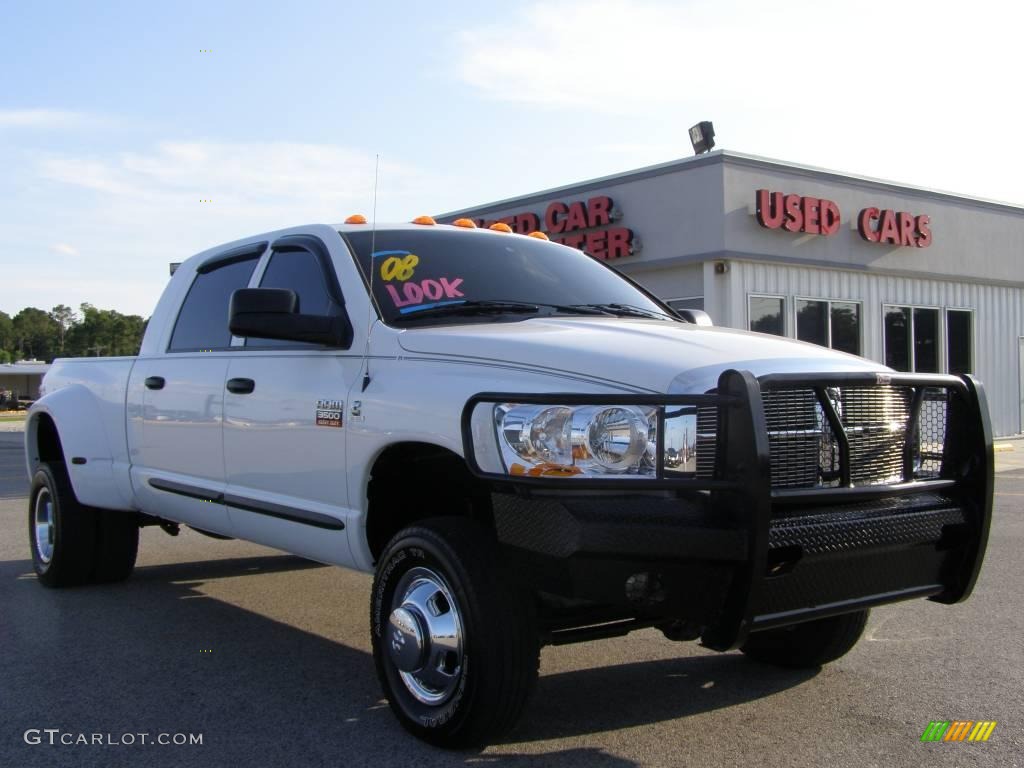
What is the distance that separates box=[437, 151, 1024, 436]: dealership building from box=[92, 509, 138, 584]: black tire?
12.4 meters

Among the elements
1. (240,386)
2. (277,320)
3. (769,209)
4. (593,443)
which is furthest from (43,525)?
(769,209)

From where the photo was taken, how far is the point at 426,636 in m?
3.78

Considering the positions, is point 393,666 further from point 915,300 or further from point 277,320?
point 915,300

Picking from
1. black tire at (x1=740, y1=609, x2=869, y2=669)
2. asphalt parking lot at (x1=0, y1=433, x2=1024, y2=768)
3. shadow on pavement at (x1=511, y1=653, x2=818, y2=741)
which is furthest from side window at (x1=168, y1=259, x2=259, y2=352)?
black tire at (x1=740, y1=609, x2=869, y2=669)

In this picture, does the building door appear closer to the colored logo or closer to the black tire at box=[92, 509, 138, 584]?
the black tire at box=[92, 509, 138, 584]

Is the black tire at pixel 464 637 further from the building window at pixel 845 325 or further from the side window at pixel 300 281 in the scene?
the building window at pixel 845 325

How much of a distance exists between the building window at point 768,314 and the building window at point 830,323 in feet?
1.28

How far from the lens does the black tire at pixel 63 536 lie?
6.56 metres

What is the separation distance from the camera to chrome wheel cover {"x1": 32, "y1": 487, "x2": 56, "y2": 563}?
6820 mm

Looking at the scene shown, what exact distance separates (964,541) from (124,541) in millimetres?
4988

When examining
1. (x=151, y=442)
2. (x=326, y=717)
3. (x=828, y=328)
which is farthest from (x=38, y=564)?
(x=828, y=328)

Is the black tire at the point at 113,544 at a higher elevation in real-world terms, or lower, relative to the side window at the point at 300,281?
lower

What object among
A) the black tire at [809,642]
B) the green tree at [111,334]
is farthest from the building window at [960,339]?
the black tire at [809,642]

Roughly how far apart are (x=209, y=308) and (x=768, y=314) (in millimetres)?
13903
